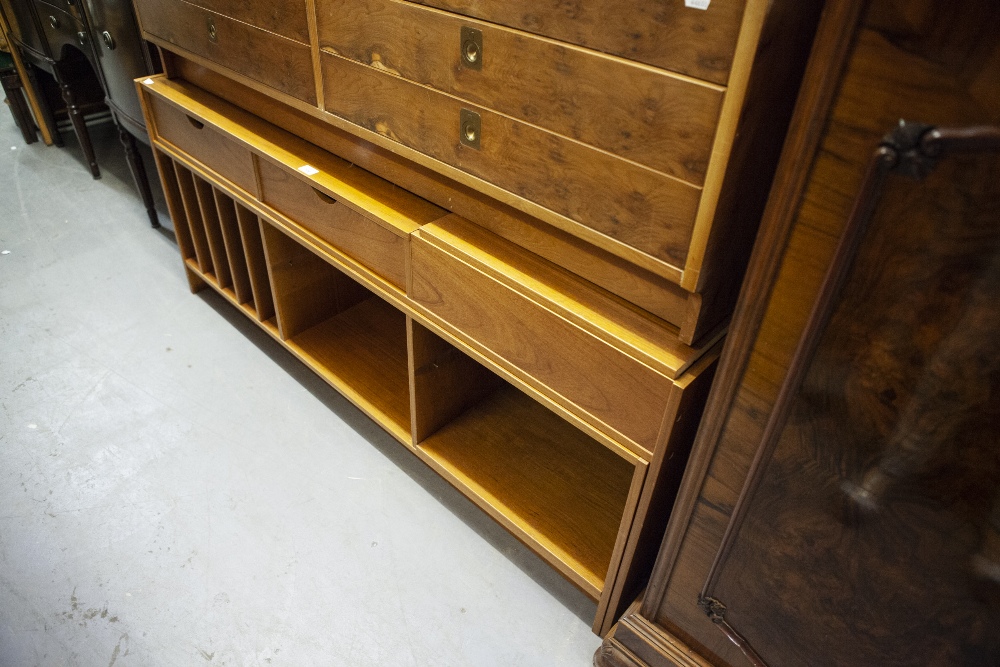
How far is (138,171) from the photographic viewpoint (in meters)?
2.03

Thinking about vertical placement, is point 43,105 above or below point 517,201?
below

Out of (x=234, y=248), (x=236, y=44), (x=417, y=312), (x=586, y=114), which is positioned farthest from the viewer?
(x=234, y=248)

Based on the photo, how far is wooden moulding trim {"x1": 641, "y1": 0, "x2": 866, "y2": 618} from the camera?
531 mm

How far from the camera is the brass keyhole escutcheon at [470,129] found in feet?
2.91

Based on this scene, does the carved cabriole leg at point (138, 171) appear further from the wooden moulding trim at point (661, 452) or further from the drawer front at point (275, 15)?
the wooden moulding trim at point (661, 452)

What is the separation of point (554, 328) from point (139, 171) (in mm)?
1713

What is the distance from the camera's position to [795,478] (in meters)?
0.71

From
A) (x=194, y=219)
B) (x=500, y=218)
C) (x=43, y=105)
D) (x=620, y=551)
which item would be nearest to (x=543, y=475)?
(x=620, y=551)

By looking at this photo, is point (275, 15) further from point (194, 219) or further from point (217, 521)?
point (217, 521)

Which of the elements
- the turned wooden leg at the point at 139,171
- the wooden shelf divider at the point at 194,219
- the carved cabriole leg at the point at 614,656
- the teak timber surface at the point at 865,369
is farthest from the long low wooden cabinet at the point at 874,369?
the turned wooden leg at the point at 139,171

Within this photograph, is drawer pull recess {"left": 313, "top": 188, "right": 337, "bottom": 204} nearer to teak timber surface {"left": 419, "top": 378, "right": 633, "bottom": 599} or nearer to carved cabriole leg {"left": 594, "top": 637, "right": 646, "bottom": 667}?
teak timber surface {"left": 419, "top": 378, "right": 633, "bottom": 599}

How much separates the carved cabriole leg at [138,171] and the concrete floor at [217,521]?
378 mm

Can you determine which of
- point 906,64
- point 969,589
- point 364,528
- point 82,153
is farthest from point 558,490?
point 82,153

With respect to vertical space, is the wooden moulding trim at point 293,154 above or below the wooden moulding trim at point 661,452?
above
